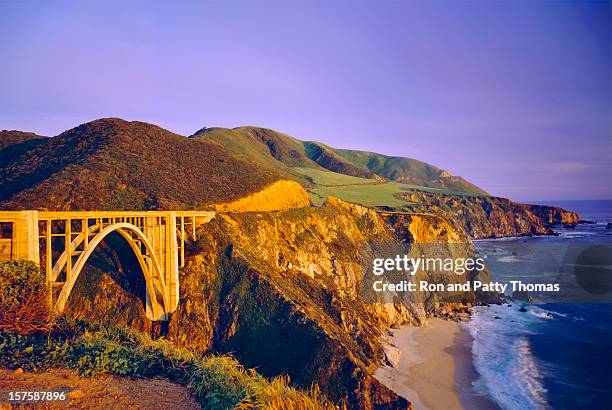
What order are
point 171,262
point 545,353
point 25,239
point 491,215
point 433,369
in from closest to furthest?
point 25,239 → point 171,262 → point 433,369 → point 545,353 → point 491,215

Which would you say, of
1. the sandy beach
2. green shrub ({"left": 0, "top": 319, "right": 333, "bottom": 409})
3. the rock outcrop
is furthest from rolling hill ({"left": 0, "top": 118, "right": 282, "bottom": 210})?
green shrub ({"left": 0, "top": 319, "right": 333, "bottom": 409})

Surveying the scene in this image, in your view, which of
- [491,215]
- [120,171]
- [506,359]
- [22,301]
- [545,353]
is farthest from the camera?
[491,215]

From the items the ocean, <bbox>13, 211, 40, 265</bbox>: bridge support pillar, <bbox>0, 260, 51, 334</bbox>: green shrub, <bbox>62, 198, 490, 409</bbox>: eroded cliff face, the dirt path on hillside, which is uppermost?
<bbox>13, 211, 40, 265</bbox>: bridge support pillar

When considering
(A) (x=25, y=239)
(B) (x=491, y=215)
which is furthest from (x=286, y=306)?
(B) (x=491, y=215)

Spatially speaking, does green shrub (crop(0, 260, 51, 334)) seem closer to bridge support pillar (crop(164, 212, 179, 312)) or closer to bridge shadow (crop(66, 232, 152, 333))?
bridge support pillar (crop(164, 212, 179, 312))

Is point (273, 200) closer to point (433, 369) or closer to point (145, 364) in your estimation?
point (433, 369)

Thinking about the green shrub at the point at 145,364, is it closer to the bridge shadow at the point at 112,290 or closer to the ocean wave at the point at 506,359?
the bridge shadow at the point at 112,290

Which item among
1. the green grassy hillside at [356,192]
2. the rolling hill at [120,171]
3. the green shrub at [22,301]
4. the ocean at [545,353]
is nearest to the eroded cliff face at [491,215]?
the green grassy hillside at [356,192]
